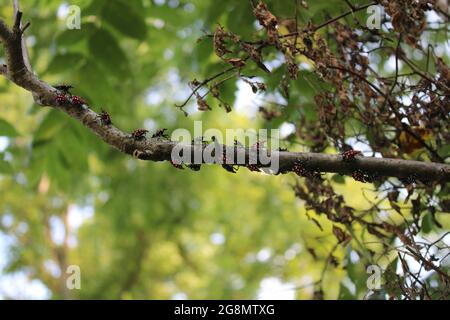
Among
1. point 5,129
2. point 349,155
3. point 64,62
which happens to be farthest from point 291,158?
point 64,62

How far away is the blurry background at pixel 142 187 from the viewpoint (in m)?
3.29

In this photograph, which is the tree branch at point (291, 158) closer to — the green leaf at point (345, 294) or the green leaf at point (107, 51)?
the green leaf at point (345, 294)

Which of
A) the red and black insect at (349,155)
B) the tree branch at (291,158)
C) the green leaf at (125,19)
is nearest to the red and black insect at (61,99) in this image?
the tree branch at (291,158)

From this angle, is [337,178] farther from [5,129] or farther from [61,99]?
[5,129]

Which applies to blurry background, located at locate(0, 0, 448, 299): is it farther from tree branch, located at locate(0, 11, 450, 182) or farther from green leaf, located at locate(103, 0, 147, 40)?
tree branch, located at locate(0, 11, 450, 182)

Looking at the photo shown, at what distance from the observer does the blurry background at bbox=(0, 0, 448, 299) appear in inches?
130

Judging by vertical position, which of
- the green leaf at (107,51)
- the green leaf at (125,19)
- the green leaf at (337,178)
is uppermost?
the green leaf at (125,19)

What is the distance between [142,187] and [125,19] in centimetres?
288

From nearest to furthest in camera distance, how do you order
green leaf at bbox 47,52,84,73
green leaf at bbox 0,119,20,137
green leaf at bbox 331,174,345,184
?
green leaf at bbox 331,174,345,184
green leaf at bbox 0,119,20,137
green leaf at bbox 47,52,84,73

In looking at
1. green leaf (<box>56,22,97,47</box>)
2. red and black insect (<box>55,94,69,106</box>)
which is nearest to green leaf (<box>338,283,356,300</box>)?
red and black insect (<box>55,94,69,106</box>)

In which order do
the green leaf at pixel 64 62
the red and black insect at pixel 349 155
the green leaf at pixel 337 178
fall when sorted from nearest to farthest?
the red and black insect at pixel 349 155, the green leaf at pixel 337 178, the green leaf at pixel 64 62

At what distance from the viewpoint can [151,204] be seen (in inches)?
231

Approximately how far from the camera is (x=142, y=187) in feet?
19.4
